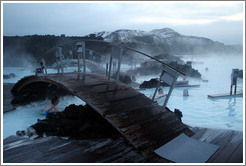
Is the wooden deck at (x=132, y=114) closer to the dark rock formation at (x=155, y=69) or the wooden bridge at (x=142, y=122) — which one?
the wooden bridge at (x=142, y=122)

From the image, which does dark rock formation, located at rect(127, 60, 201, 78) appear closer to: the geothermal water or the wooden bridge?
the geothermal water

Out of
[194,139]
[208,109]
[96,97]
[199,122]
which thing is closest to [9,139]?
[96,97]

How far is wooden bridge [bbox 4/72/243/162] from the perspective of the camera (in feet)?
14.3

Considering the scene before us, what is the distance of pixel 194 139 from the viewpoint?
16.0 feet

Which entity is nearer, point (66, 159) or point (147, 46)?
point (66, 159)

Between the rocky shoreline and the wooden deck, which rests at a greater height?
the wooden deck

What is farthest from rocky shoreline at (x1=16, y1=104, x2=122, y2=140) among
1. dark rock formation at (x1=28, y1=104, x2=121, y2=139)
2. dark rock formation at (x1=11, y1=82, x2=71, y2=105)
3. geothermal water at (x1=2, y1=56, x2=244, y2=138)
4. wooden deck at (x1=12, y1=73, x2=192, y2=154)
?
dark rock formation at (x1=11, y1=82, x2=71, y2=105)

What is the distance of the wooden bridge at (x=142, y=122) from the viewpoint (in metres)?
4.37

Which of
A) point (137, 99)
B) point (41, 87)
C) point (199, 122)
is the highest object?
point (137, 99)

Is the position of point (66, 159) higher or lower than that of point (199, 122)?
higher

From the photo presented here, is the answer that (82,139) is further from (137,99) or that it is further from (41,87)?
(41,87)

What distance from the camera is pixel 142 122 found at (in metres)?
5.13

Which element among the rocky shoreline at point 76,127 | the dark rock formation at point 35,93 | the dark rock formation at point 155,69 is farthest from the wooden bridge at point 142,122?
the dark rock formation at point 155,69

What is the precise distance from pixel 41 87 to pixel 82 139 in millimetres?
9177
